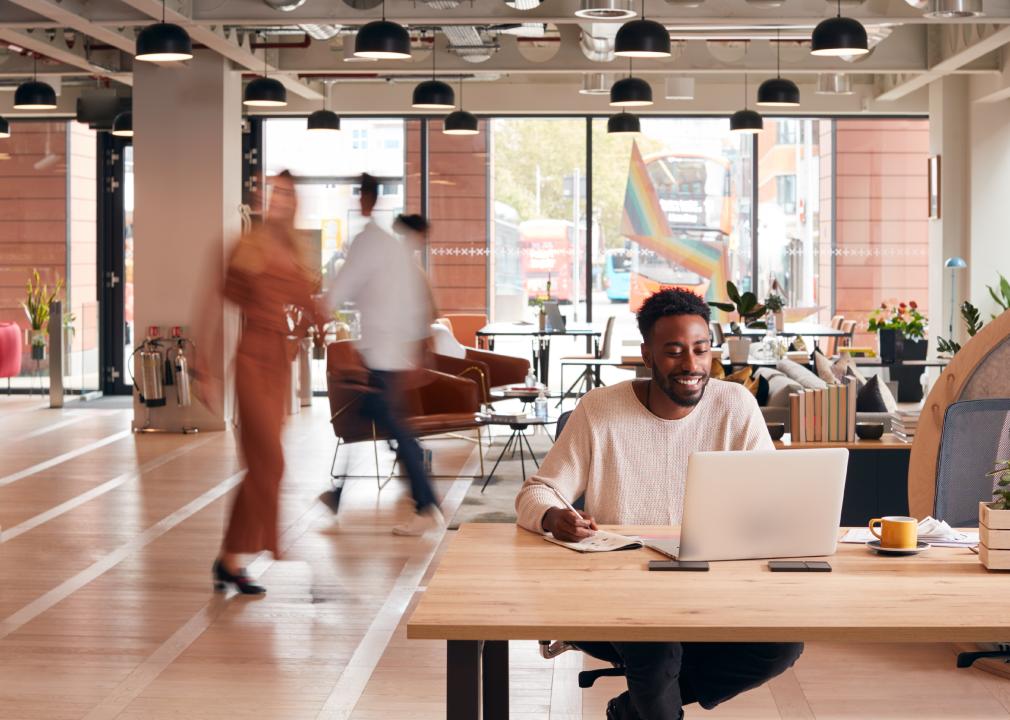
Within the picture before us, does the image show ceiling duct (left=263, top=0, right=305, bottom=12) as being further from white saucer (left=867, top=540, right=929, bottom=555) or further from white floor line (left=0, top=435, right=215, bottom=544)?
white saucer (left=867, top=540, right=929, bottom=555)

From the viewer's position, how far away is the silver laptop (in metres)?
2.79

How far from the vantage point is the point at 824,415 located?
605 cm

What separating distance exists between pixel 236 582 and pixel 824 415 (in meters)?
2.74

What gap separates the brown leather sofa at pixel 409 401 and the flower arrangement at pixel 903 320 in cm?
497

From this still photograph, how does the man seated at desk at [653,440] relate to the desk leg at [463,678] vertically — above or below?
above

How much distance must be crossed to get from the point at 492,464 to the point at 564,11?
3.28 meters


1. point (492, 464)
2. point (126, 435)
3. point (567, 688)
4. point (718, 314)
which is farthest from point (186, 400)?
point (567, 688)

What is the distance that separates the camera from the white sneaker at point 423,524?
710cm

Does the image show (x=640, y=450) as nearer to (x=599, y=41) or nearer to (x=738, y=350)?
(x=738, y=350)

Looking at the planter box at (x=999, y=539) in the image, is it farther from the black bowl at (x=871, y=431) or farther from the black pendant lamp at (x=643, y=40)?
the black pendant lamp at (x=643, y=40)

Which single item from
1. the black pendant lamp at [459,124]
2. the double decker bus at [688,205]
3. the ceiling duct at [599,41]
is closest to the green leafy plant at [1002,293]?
the double decker bus at [688,205]

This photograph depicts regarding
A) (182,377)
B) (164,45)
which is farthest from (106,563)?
(182,377)

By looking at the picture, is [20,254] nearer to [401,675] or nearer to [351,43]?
[351,43]

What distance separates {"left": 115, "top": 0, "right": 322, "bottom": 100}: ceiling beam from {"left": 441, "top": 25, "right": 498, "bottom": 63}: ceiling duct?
162 centimetres
